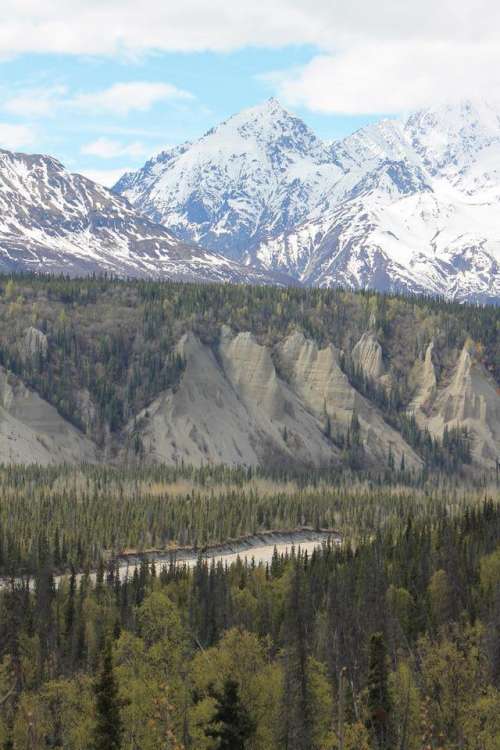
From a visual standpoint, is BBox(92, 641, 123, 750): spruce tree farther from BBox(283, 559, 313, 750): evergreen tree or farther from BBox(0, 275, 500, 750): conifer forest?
BBox(283, 559, 313, 750): evergreen tree

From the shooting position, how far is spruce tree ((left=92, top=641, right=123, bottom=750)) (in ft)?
257

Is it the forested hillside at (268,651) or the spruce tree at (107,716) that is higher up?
the spruce tree at (107,716)

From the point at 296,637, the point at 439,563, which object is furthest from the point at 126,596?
the point at 296,637

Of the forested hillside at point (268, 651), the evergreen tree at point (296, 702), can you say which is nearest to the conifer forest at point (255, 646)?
the evergreen tree at point (296, 702)

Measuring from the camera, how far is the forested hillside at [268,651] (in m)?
83.9

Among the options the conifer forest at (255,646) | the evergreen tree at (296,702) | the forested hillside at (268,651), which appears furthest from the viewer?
the evergreen tree at (296,702)

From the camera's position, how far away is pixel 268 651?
125 metres

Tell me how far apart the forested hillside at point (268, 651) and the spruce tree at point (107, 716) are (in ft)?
0.38

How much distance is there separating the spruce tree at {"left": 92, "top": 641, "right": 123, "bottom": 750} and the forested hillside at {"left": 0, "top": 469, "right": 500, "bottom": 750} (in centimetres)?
12

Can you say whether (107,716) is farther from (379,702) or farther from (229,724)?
(379,702)

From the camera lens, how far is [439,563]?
156m

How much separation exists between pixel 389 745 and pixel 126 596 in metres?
62.4

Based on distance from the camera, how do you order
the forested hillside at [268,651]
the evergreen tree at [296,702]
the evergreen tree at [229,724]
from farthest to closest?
the evergreen tree at [296,702], the forested hillside at [268,651], the evergreen tree at [229,724]

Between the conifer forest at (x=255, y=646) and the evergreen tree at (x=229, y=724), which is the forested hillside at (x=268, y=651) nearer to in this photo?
the evergreen tree at (x=229, y=724)
